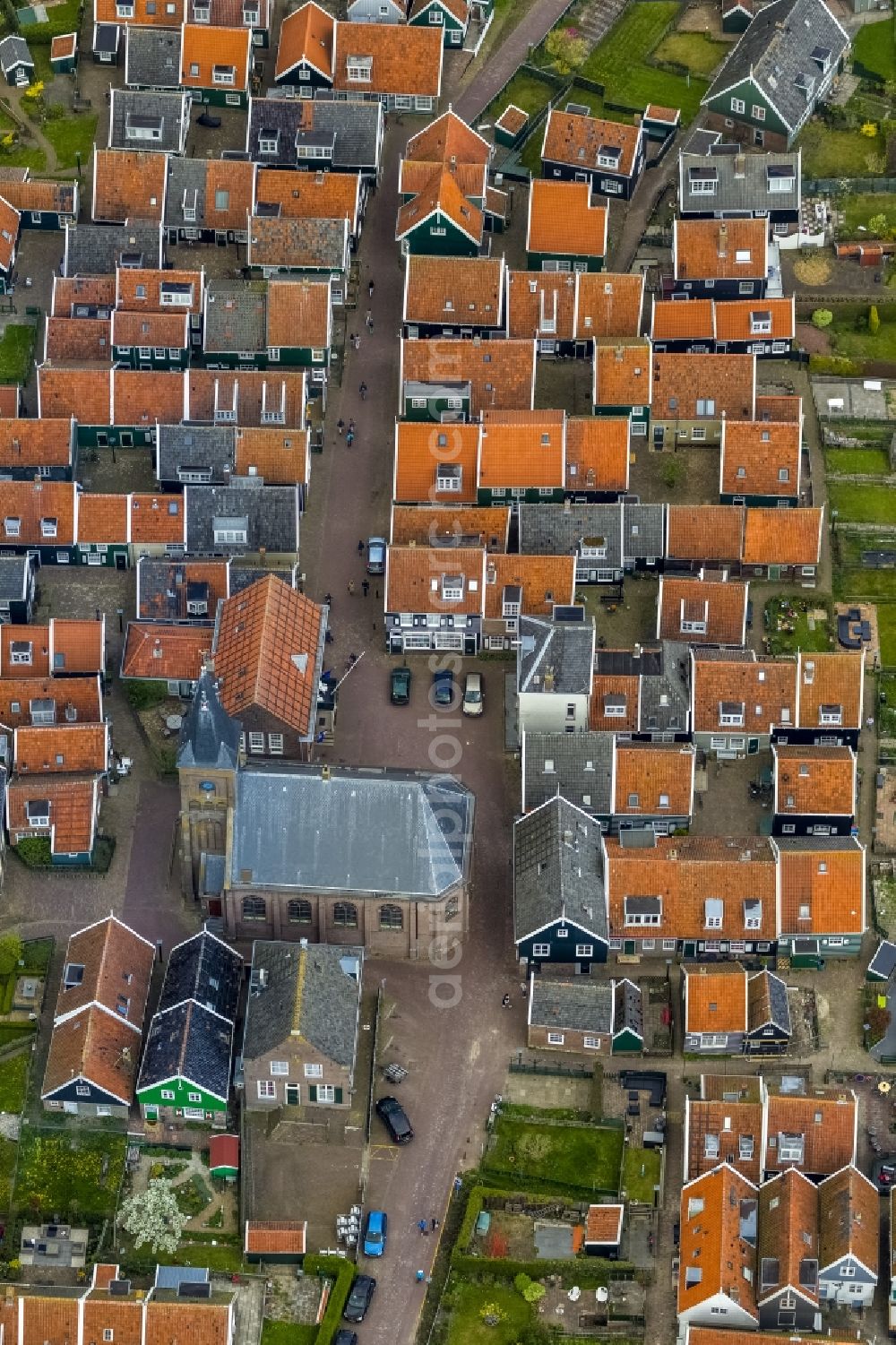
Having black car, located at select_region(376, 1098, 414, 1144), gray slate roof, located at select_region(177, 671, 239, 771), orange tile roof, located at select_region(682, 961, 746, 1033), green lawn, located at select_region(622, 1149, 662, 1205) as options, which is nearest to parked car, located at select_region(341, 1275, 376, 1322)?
black car, located at select_region(376, 1098, 414, 1144)

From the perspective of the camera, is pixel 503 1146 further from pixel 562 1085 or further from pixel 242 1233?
pixel 242 1233

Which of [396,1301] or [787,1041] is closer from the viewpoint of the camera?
[396,1301]

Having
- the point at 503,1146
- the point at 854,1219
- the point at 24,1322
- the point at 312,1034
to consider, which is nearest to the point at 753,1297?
the point at 854,1219

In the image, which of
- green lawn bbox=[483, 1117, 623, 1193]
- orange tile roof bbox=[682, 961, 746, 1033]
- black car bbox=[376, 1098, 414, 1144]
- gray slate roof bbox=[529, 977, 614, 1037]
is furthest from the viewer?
orange tile roof bbox=[682, 961, 746, 1033]

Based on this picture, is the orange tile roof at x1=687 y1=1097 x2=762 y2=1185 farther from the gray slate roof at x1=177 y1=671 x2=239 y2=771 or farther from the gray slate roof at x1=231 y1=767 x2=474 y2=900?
the gray slate roof at x1=177 y1=671 x2=239 y2=771

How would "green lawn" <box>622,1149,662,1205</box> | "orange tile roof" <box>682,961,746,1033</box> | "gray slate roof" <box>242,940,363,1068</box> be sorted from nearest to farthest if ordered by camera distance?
"gray slate roof" <box>242,940,363,1068</box> < "green lawn" <box>622,1149,662,1205</box> < "orange tile roof" <box>682,961,746,1033</box>

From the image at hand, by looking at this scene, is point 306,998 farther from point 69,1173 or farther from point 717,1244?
point 717,1244

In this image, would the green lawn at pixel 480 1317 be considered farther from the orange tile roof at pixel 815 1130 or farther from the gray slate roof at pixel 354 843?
the gray slate roof at pixel 354 843

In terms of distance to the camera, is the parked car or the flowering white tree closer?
the parked car
